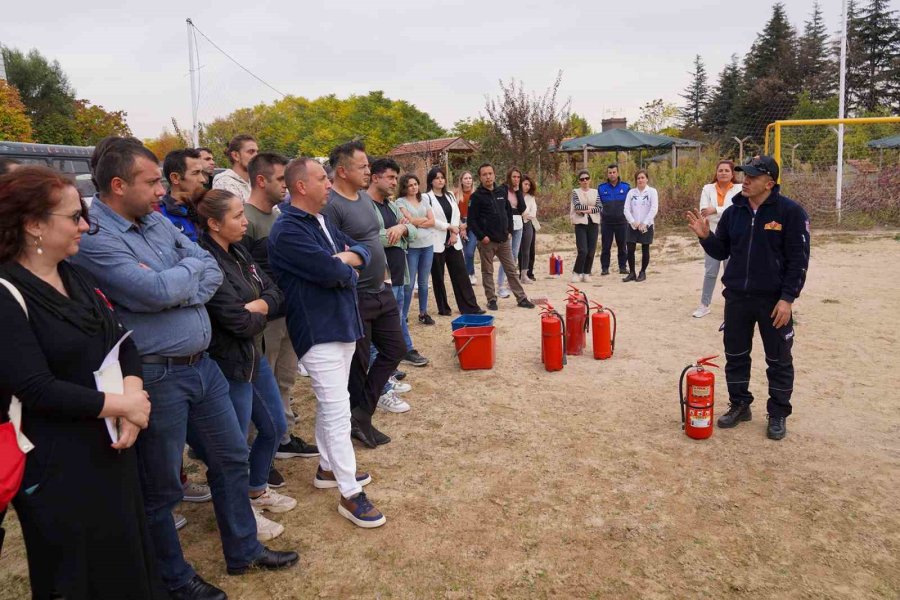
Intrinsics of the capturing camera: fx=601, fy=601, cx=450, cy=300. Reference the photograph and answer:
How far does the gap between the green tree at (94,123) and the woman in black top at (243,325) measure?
3065 centimetres

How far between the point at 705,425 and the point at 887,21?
47654mm

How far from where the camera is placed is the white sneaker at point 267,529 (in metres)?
3.17

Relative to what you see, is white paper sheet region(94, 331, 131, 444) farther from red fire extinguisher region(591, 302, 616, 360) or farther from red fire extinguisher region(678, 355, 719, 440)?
red fire extinguisher region(591, 302, 616, 360)

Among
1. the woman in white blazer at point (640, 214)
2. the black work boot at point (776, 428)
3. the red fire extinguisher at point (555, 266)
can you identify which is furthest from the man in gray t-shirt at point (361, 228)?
the red fire extinguisher at point (555, 266)

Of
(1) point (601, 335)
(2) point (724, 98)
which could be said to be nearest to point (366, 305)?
(1) point (601, 335)

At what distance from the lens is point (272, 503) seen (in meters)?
3.45

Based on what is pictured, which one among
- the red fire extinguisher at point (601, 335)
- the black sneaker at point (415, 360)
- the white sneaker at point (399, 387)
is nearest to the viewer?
the white sneaker at point (399, 387)

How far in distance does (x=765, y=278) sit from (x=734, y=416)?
3.42 feet

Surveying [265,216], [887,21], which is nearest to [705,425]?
[265,216]

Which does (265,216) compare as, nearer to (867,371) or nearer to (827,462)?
(827,462)

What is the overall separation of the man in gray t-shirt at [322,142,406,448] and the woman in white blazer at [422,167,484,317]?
338 cm

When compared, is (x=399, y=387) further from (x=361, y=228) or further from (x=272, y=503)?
(x=272, y=503)

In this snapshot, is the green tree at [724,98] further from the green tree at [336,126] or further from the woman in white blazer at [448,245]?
the woman in white blazer at [448,245]

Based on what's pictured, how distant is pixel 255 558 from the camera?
2.87 meters
